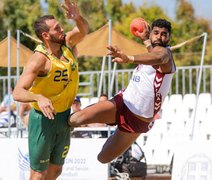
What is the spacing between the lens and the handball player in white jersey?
8984 mm

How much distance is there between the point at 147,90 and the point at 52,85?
111 cm

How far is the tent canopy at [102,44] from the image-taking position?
1427 centimetres

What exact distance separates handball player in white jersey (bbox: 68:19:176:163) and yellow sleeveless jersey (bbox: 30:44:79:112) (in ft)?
0.87

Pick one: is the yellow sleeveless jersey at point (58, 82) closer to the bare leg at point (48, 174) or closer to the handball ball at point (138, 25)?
the bare leg at point (48, 174)

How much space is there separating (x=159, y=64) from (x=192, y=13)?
75.0 ft

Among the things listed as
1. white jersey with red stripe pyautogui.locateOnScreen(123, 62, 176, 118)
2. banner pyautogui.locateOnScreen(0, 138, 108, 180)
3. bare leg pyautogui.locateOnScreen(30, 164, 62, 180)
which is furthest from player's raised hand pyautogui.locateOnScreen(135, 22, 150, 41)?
banner pyautogui.locateOnScreen(0, 138, 108, 180)

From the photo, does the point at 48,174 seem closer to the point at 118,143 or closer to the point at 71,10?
the point at 118,143

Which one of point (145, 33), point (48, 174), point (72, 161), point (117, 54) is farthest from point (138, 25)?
point (72, 161)

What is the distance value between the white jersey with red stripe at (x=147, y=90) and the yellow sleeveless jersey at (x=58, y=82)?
73 cm

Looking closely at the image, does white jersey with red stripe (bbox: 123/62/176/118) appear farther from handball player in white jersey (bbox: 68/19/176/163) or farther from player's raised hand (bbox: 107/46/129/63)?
player's raised hand (bbox: 107/46/129/63)

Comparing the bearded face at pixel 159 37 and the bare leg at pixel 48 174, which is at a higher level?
the bearded face at pixel 159 37

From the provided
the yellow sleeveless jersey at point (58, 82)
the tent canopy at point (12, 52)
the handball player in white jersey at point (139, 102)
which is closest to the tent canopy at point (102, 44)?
the tent canopy at point (12, 52)

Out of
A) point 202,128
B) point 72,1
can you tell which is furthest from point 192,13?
point 72,1

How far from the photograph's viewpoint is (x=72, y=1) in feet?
30.2
